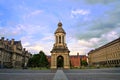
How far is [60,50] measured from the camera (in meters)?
72.7

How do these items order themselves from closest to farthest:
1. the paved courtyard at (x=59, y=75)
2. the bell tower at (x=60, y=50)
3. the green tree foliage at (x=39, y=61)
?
the paved courtyard at (x=59, y=75) → the bell tower at (x=60, y=50) → the green tree foliage at (x=39, y=61)

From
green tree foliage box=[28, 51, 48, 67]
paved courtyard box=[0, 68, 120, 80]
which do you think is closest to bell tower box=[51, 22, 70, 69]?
green tree foliage box=[28, 51, 48, 67]

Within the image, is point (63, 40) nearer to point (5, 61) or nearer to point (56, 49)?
point (56, 49)

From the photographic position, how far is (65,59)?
2825 inches

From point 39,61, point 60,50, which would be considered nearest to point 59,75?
point 60,50

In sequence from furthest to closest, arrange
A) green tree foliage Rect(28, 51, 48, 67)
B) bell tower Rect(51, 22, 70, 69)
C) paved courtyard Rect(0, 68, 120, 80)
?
green tree foliage Rect(28, 51, 48, 67) → bell tower Rect(51, 22, 70, 69) → paved courtyard Rect(0, 68, 120, 80)

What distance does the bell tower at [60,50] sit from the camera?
7175 centimetres

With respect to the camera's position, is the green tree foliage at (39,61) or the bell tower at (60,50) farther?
the green tree foliage at (39,61)

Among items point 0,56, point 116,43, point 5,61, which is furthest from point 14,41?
point 116,43

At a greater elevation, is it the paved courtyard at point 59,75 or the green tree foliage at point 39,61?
the green tree foliage at point 39,61

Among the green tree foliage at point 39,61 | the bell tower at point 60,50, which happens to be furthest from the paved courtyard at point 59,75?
the green tree foliage at point 39,61

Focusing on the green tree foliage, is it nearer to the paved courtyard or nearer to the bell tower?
the bell tower

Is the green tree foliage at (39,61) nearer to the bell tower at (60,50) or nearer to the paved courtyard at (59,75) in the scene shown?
the bell tower at (60,50)

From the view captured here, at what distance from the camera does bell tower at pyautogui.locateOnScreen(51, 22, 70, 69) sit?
71.8 m
